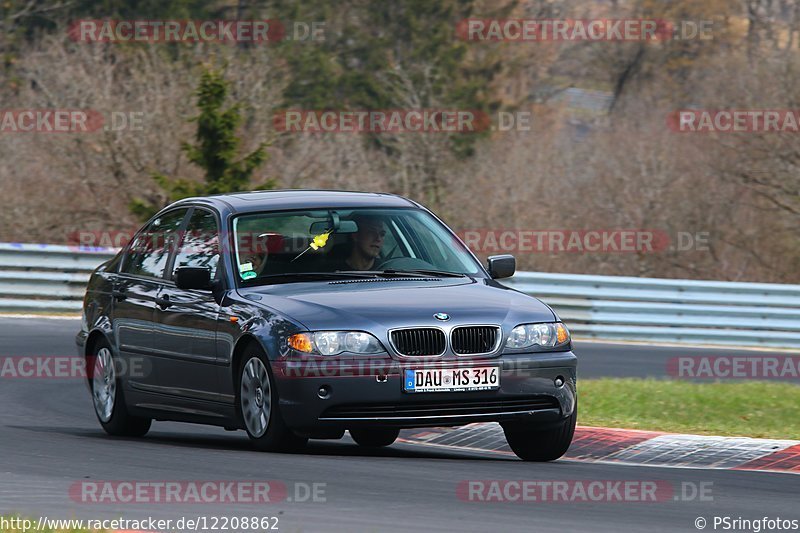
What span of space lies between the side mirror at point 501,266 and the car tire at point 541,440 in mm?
1104

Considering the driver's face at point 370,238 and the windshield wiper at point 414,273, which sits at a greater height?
the driver's face at point 370,238

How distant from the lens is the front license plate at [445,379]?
859cm

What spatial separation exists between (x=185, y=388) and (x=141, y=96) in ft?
69.6

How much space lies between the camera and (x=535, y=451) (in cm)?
951

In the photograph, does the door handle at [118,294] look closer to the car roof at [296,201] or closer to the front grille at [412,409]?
the car roof at [296,201]

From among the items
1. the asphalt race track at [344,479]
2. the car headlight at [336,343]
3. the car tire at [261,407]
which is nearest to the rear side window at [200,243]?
the car tire at [261,407]

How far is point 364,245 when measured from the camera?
9.81 metres

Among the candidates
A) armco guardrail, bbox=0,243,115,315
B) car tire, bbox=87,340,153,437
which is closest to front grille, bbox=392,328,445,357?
car tire, bbox=87,340,153,437

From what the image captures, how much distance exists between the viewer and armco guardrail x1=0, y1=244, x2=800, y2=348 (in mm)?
21406

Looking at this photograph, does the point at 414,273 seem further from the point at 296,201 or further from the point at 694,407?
the point at 694,407

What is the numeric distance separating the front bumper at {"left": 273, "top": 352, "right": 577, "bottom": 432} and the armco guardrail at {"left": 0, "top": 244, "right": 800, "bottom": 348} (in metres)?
12.8

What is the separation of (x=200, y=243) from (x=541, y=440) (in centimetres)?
259

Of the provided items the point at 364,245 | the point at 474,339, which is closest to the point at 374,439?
the point at 364,245

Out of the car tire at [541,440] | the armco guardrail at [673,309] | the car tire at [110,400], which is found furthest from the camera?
the armco guardrail at [673,309]
